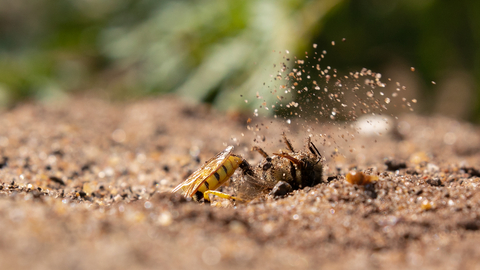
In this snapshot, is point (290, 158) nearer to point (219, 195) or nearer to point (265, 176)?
point (265, 176)

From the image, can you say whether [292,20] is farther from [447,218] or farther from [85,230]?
[85,230]

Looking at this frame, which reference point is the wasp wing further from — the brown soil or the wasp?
the brown soil

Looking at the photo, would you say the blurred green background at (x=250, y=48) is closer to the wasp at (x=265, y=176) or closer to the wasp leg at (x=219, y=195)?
the wasp at (x=265, y=176)

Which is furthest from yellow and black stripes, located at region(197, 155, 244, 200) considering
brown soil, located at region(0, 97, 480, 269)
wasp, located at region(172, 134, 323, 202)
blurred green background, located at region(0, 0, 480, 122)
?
blurred green background, located at region(0, 0, 480, 122)

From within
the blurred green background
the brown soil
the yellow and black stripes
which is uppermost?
the blurred green background

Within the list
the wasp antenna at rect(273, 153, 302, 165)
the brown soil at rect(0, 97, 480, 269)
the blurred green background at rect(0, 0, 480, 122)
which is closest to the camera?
the brown soil at rect(0, 97, 480, 269)

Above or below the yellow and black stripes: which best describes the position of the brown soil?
below

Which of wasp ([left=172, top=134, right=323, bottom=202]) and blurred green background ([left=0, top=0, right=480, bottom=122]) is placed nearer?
wasp ([left=172, top=134, right=323, bottom=202])

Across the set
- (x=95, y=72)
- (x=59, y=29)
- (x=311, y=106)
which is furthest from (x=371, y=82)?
(x=59, y=29)

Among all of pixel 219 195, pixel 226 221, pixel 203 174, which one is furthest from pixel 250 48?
pixel 226 221
